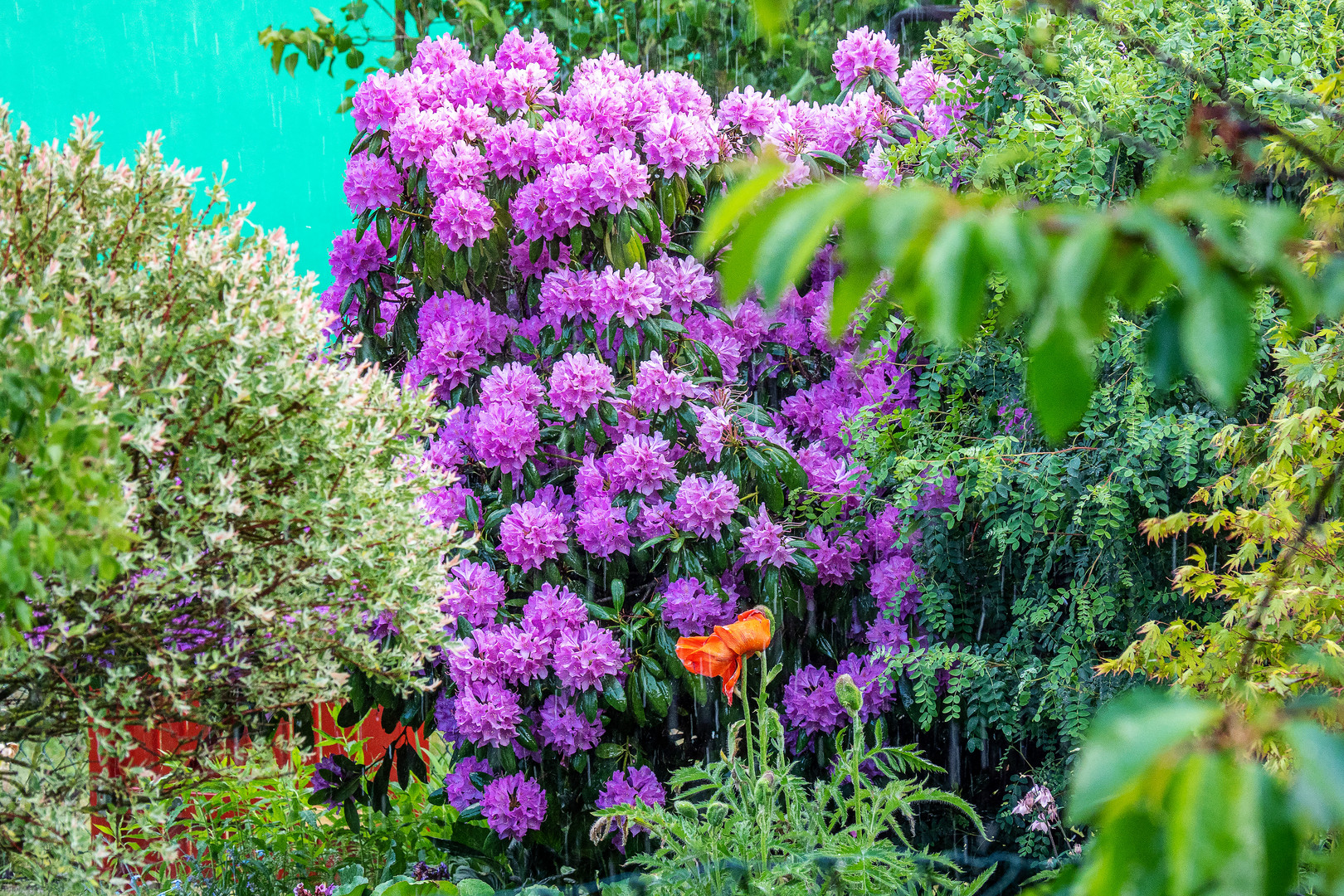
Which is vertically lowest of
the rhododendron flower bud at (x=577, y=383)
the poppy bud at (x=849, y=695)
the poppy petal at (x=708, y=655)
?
the poppy bud at (x=849, y=695)

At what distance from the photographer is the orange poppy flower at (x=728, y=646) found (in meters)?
2.25

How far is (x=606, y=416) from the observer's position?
3.02 meters

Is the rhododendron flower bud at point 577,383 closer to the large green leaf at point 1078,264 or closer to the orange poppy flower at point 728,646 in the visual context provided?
the orange poppy flower at point 728,646

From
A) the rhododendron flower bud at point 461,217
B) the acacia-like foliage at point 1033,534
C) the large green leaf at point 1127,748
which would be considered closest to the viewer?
the large green leaf at point 1127,748

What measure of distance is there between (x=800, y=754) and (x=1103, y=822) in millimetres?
2608

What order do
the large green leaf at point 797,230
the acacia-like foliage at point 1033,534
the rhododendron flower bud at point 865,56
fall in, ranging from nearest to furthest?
the large green leaf at point 797,230
the acacia-like foliage at point 1033,534
the rhododendron flower bud at point 865,56

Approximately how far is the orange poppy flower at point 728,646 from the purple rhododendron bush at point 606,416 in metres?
0.54

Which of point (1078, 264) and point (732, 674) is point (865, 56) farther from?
point (1078, 264)

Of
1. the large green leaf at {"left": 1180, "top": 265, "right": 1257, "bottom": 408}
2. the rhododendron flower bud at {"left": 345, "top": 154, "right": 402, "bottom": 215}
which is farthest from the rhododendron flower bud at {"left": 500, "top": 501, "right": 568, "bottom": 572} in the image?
the large green leaf at {"left": 1180, "top": 265, "right": 1257, "bottom": 408}

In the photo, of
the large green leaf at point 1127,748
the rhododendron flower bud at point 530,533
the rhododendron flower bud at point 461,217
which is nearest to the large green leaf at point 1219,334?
the large green leaf at point 1127,748

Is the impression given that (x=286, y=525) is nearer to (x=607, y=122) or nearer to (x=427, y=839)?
(x=607, y=122)

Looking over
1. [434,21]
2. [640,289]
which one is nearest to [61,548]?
[640,289]

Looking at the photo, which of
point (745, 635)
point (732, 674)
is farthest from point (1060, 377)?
point (732, 674)

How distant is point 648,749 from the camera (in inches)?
126
